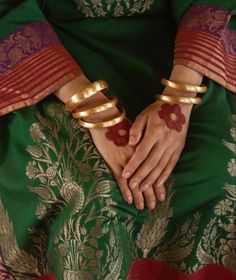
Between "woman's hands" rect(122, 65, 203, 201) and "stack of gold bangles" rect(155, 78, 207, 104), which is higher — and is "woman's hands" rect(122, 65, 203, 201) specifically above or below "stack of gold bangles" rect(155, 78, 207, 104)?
below

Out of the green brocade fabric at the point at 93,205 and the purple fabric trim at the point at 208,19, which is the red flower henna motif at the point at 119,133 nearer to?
the green brocade fabric at the point at 93,205

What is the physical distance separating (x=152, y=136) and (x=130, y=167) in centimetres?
7

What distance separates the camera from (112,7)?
0.96 m

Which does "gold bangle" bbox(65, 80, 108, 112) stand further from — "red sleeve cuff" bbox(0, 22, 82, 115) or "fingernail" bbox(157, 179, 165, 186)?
"fingernail" bbox(157, 179, 165, 186)

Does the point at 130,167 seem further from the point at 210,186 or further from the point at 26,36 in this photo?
the point at 26,36

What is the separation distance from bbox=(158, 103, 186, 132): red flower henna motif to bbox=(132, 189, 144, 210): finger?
132 mm

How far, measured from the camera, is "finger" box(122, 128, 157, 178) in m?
0.83

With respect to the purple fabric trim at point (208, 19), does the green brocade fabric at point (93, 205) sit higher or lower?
lower

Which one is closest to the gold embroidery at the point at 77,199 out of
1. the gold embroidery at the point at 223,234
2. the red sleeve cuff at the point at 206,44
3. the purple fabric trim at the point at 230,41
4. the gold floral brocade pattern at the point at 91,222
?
the gold floral brocade pattern at the point at 91,222

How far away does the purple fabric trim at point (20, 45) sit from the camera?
35.8 inches

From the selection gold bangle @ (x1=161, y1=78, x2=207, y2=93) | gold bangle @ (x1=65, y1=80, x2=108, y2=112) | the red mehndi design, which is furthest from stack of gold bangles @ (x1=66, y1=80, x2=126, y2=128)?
the red mehndi design

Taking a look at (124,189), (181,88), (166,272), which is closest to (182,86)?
(181,88)

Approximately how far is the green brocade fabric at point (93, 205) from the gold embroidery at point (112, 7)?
0.66ft

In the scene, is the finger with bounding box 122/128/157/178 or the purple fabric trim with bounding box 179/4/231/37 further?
the purple fabric trim with bounding box 179/4/231/37
